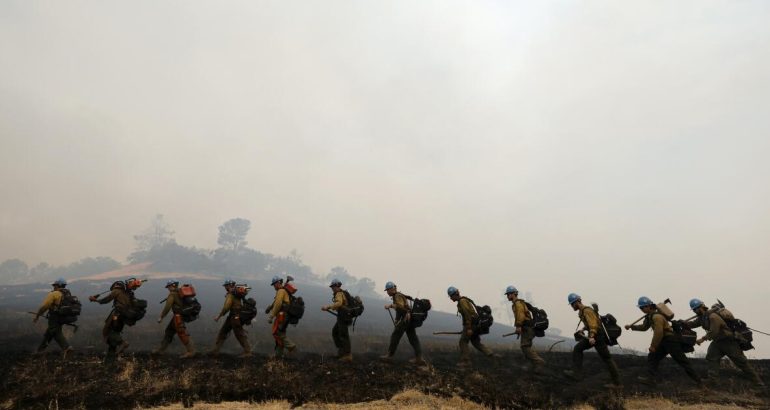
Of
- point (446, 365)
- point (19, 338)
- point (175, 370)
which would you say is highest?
point (446, 365)

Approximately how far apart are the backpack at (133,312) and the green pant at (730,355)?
53.2 feet

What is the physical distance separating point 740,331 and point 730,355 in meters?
0.90

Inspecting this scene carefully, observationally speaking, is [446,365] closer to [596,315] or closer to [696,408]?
[596,315]

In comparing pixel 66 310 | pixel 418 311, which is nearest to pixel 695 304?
pixel 418 311

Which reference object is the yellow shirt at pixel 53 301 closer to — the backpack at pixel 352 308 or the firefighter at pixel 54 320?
the firefighter at pixel 54 320

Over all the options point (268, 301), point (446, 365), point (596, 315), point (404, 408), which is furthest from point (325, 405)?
point (268, 301)

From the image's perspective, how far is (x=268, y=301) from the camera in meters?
75.9

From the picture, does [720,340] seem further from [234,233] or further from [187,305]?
[234,233]

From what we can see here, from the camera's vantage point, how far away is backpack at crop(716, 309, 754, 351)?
10531 mm

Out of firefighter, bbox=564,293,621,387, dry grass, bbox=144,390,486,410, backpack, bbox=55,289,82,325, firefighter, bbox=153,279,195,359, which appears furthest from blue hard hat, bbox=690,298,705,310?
backpack, bbox=55,289,82,325

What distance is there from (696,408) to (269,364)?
10029 millimetres

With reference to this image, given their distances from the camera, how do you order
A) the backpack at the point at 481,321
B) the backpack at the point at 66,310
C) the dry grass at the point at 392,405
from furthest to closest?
the backpack at the point at 481,321 < the backpack at the point at 66,310 < the dry grass at the point at 392,405

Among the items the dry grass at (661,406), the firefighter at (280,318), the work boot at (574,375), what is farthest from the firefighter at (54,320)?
the work boot at (574,375)

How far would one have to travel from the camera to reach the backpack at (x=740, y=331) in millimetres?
10531
